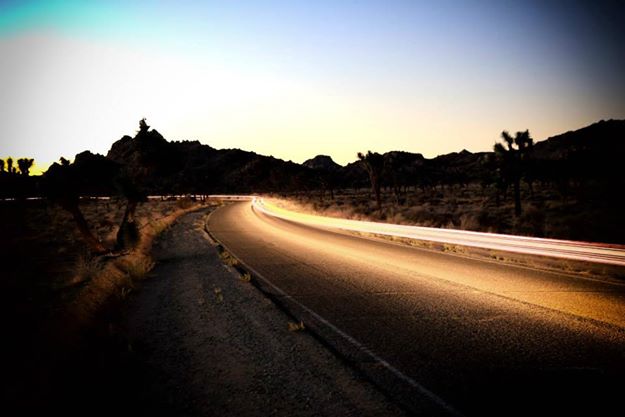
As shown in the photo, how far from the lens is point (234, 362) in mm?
4508

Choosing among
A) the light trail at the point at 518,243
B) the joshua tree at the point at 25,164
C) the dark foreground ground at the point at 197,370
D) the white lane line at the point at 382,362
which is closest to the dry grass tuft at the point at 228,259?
the dark foreground ground at the point at 197,370

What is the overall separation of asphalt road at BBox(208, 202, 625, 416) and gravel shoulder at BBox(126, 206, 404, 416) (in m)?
0.36

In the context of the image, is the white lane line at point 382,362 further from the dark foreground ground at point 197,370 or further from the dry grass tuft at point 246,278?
the dry grass tuft at point 246,278

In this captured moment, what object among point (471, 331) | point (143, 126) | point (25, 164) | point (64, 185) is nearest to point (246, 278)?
point (471, 331)

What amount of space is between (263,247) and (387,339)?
9.79m

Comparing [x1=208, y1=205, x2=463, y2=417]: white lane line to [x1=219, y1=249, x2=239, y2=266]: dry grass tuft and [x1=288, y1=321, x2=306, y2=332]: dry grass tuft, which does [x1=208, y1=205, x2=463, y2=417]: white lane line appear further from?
[x1=219, y1=249, x2=239, y2=266]: dry grass tuft

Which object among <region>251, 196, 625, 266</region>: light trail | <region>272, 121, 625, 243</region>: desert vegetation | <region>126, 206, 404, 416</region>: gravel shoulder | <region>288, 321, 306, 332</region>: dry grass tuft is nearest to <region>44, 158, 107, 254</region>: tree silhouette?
<region>126, 206, 404, 416</region>: gravel shoulder

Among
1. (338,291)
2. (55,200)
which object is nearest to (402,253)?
(338,291)

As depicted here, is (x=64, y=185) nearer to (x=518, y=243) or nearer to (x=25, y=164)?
(x=518, y=243)

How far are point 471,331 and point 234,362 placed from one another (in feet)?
10.7

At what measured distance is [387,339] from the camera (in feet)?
15.9

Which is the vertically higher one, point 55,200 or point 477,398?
point 55,200

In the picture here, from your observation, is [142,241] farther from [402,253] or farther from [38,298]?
[402,253]

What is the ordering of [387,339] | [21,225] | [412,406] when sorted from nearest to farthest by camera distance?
[412,406], [387,339], [21,225]
